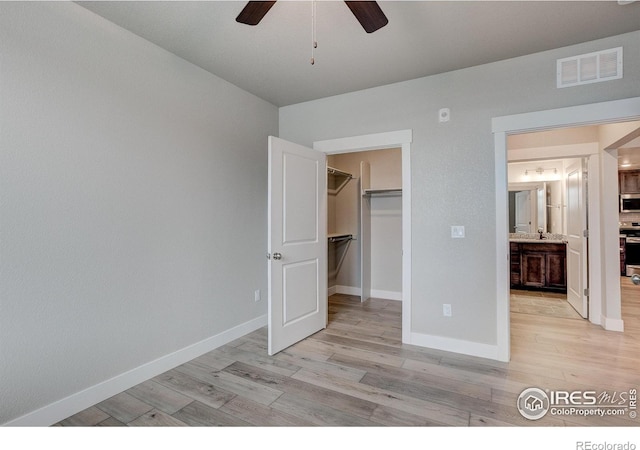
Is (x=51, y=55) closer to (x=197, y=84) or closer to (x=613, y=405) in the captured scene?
(x=197, y=84)

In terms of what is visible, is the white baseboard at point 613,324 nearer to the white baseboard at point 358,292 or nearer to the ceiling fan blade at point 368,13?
the white baseboard at point 358,292

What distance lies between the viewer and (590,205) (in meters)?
3.54

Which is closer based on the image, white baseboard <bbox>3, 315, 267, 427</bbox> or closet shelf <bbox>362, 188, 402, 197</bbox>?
white baseboard <bbox>3, 315, 267, 427</bbox>

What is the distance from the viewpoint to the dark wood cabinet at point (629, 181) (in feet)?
22.3

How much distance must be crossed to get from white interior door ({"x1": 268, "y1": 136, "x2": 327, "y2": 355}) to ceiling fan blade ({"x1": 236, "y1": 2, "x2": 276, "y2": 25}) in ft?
3.80

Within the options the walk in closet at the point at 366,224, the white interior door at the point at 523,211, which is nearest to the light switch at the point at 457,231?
the walk in closet at the point at 366,224

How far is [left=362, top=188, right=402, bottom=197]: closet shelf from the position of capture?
4637 millimetres

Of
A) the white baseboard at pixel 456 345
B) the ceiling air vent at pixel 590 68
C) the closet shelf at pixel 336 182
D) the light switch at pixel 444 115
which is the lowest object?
the white baseboard at pixel 456 345

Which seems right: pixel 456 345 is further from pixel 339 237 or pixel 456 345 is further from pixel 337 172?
pixel 337 172

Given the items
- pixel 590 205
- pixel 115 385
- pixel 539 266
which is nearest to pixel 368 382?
pixel 115 385

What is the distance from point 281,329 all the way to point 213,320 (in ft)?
2.24

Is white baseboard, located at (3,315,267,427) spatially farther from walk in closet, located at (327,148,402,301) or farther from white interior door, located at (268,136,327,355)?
walk in closet, located at (327,148,402,301)

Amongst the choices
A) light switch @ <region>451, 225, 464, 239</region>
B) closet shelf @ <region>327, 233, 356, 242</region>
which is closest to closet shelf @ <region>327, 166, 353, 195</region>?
closet shelf @ <region>327, 233, 356, 242</region>

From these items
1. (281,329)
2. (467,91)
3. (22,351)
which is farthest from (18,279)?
(467,91)
